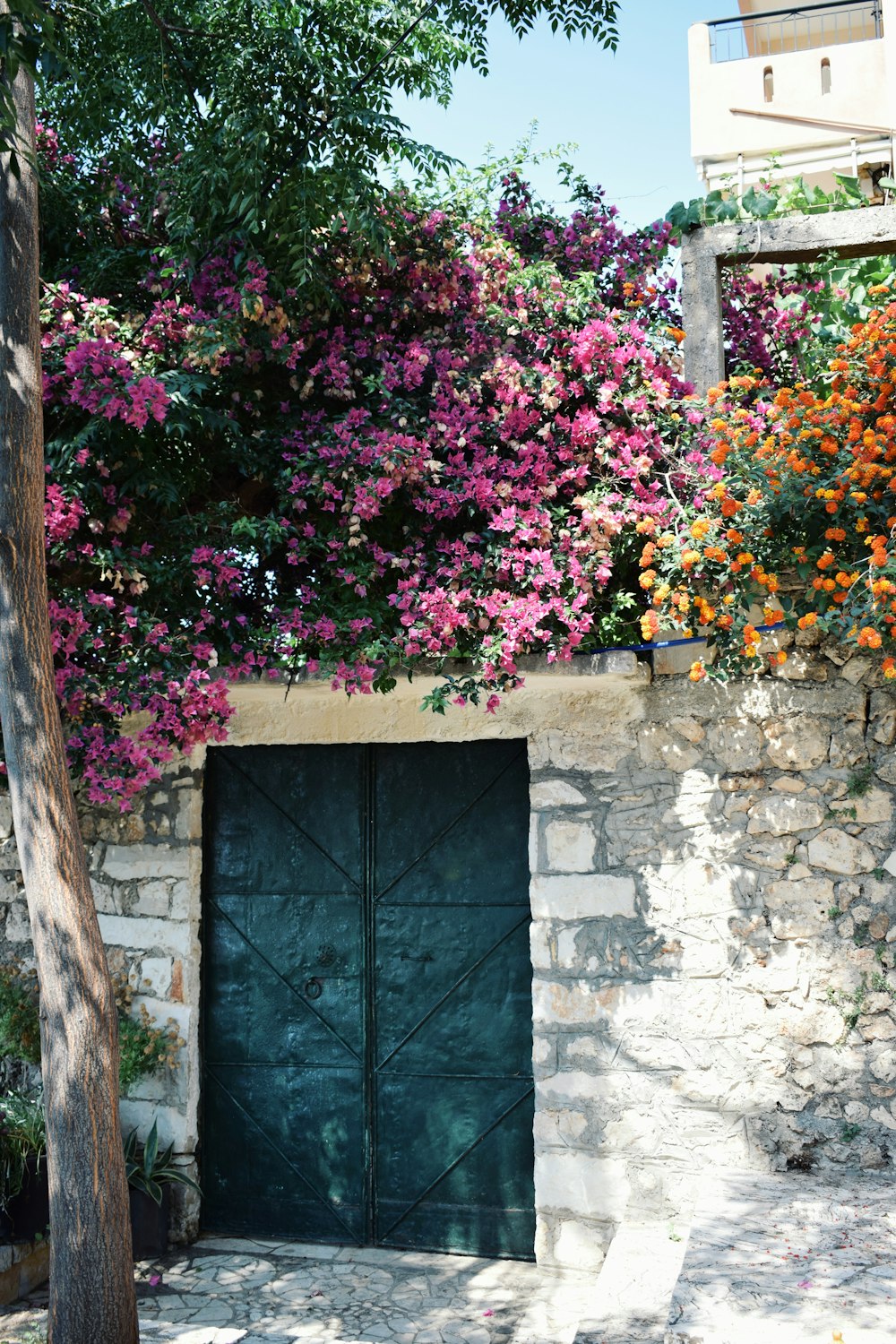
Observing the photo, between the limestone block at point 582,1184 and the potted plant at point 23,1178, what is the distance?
181cm

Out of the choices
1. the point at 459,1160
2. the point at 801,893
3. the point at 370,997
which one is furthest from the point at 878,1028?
the point at 370,997

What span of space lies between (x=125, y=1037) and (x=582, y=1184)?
1905 millimetres

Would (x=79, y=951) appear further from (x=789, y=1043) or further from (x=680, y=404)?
(x=680, y=404)

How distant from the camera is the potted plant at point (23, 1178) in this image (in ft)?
13.4

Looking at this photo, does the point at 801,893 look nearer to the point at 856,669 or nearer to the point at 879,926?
the point at 879,926

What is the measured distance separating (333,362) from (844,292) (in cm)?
219

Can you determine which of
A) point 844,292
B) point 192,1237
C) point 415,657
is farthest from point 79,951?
point 844,292

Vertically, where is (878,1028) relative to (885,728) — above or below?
below

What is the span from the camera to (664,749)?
161 inches

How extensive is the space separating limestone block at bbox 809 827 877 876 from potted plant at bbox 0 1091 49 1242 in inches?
115

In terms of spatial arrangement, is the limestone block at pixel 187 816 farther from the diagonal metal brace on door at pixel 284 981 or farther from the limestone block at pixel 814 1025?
the limestone block at pixel 814 1025

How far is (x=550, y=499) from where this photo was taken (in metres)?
4.21

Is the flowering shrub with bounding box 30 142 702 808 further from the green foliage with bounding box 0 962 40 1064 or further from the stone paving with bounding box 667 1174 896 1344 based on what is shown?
the stone paving with bounding box 667 1174 896 1344

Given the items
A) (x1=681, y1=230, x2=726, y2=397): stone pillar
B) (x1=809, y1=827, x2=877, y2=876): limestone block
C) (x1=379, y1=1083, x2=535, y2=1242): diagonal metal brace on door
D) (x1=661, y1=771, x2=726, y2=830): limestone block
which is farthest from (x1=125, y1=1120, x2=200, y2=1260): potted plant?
(x1=681, y1=230, x2=726, y2=397): stone pillar
